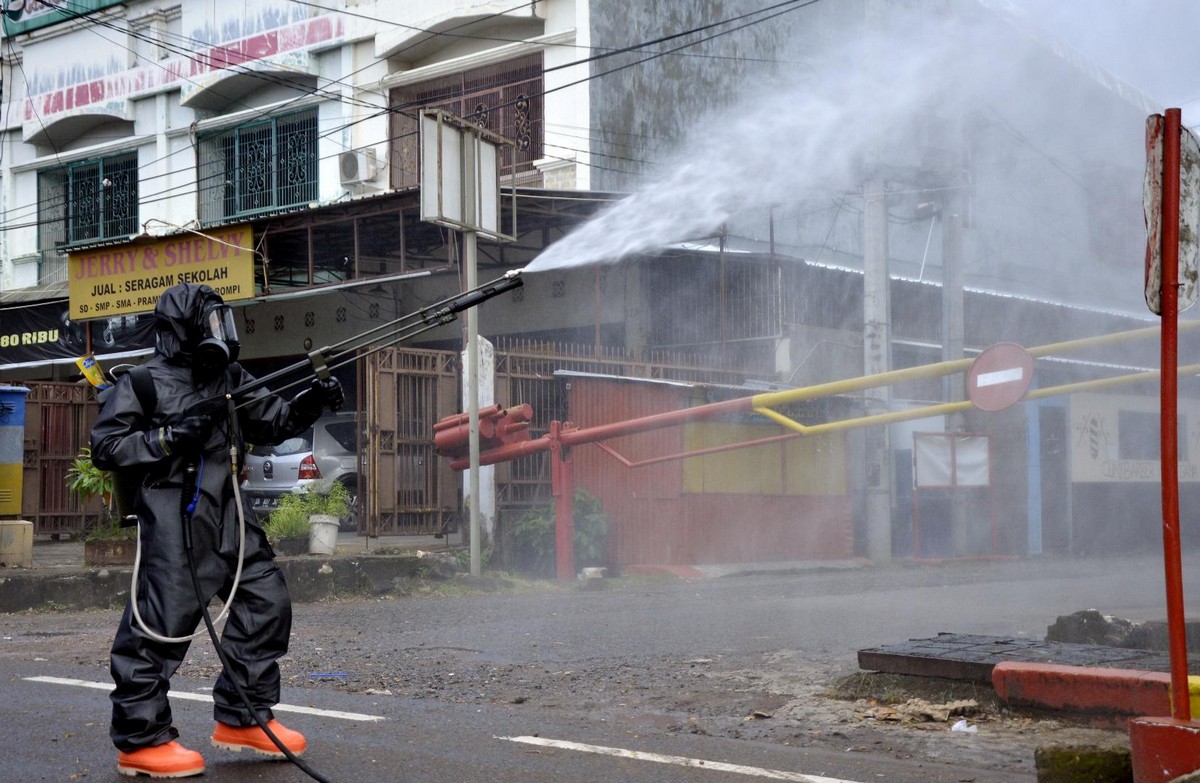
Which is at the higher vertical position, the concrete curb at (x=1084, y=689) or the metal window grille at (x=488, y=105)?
the metal window grille at (x=488, y=105)

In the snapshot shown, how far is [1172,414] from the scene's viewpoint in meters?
3.58

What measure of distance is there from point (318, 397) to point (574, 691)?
249 centimetres

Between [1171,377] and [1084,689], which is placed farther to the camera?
[1084,689]

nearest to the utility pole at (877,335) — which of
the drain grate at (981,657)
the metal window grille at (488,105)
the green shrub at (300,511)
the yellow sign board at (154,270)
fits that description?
the metal window grille at (488,105)

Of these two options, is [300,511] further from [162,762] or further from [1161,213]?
[1161,213]

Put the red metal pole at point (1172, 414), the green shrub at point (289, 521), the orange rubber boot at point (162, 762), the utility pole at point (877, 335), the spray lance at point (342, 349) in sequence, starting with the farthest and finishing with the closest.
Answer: the utility pole at point (877, 335) < the green shrub at point (289, 521) < the spray lance at point (342, 349) < the orange rubber boot at point (162, 762) < the red metal pole at point (1172, 414)

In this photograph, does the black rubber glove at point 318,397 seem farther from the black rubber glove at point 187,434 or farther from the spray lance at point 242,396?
the black rubber glove at point 187,434

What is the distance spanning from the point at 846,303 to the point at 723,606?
32.7 ft

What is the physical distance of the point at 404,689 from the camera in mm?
6465

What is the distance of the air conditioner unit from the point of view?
19.6 m

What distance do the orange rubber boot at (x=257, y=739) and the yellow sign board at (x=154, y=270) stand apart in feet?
42.8

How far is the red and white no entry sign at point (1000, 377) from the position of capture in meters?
7.21

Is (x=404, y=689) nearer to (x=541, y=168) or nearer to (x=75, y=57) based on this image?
(x=541, y=168)

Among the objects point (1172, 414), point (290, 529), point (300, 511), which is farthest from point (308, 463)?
point (1172, 414)
